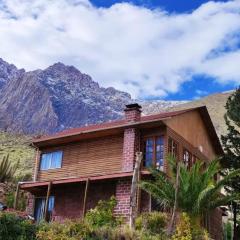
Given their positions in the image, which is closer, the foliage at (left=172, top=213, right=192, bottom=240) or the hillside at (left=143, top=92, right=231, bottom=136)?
the foliage at (left=172, top=213, right=192, bottom=240)

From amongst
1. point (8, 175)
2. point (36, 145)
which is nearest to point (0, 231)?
point (36, 145)

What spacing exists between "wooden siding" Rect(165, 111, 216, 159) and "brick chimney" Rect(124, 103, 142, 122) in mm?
1727

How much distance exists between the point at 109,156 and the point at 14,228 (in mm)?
11550

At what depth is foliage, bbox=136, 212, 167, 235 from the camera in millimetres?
21750

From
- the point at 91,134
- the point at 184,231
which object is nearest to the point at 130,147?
the point at 91,134

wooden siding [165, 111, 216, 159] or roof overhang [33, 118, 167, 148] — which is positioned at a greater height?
wooden siding [165, 111, 216, 159]

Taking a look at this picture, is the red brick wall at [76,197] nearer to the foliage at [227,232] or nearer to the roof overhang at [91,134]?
the roof overhang at [91,134]

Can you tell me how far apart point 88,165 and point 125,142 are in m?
2.95

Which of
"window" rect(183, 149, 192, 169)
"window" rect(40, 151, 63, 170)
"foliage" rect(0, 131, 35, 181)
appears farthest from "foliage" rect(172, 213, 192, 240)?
"foliage" rect(0, 131, 35, 181)

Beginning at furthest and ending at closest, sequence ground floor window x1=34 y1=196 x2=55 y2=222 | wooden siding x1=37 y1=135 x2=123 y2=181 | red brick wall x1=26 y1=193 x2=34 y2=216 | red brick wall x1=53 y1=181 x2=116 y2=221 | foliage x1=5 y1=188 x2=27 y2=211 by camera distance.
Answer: foliage x1=5 y1=188 x2=27 y2=211
red brick wall x1=26 y1=193 x2=34 y2=216
ground floor window x1=34 y1=196 x2=55 y2=222
wooden siding x1=37 y1=135 x2=123 y2=181
red brick wall x1=53 y1=181 x2=116 y2=221

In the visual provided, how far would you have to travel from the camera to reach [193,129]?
31.1 m

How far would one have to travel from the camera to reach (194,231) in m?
21.5

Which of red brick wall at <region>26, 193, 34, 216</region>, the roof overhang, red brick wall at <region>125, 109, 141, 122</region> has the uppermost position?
red brick wall at <region>125, 109, 141, 122</region>

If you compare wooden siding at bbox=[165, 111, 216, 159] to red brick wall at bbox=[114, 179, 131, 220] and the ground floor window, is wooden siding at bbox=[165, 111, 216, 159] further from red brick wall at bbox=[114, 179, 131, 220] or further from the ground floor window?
the ground floor window
